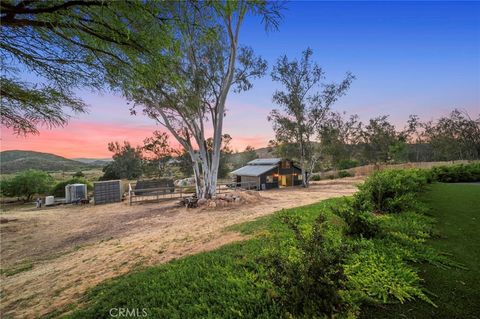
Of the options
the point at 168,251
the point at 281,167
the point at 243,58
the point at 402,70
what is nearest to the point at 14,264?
the point at 168,251

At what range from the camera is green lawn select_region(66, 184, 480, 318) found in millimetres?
2059

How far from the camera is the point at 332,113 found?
25734 mm

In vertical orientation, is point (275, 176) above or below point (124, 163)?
below

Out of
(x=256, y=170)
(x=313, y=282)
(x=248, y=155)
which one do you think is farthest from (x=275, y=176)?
(x=248, y=155)

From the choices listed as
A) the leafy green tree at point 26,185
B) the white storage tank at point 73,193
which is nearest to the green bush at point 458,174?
the white storage tank at point 73,193

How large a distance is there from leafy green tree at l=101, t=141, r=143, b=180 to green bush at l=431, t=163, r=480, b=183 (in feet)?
153

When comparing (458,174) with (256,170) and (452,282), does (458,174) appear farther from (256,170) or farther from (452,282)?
(256,170)

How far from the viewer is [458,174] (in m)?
13.4

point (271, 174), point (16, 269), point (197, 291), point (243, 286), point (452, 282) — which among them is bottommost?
point (16, 269)

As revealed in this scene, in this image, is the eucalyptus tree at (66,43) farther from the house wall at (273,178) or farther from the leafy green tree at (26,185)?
the leafy green tree at (26,185)

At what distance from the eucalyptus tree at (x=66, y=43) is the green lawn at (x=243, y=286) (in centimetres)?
304

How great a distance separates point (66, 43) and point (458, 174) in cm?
2057

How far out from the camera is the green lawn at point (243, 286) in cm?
206

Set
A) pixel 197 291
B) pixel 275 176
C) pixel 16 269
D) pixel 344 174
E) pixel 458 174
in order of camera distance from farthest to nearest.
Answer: pixel 344 174 → pixel 275 176 → pixel 458 174 → pixel 16 269 → pixel 197 291
